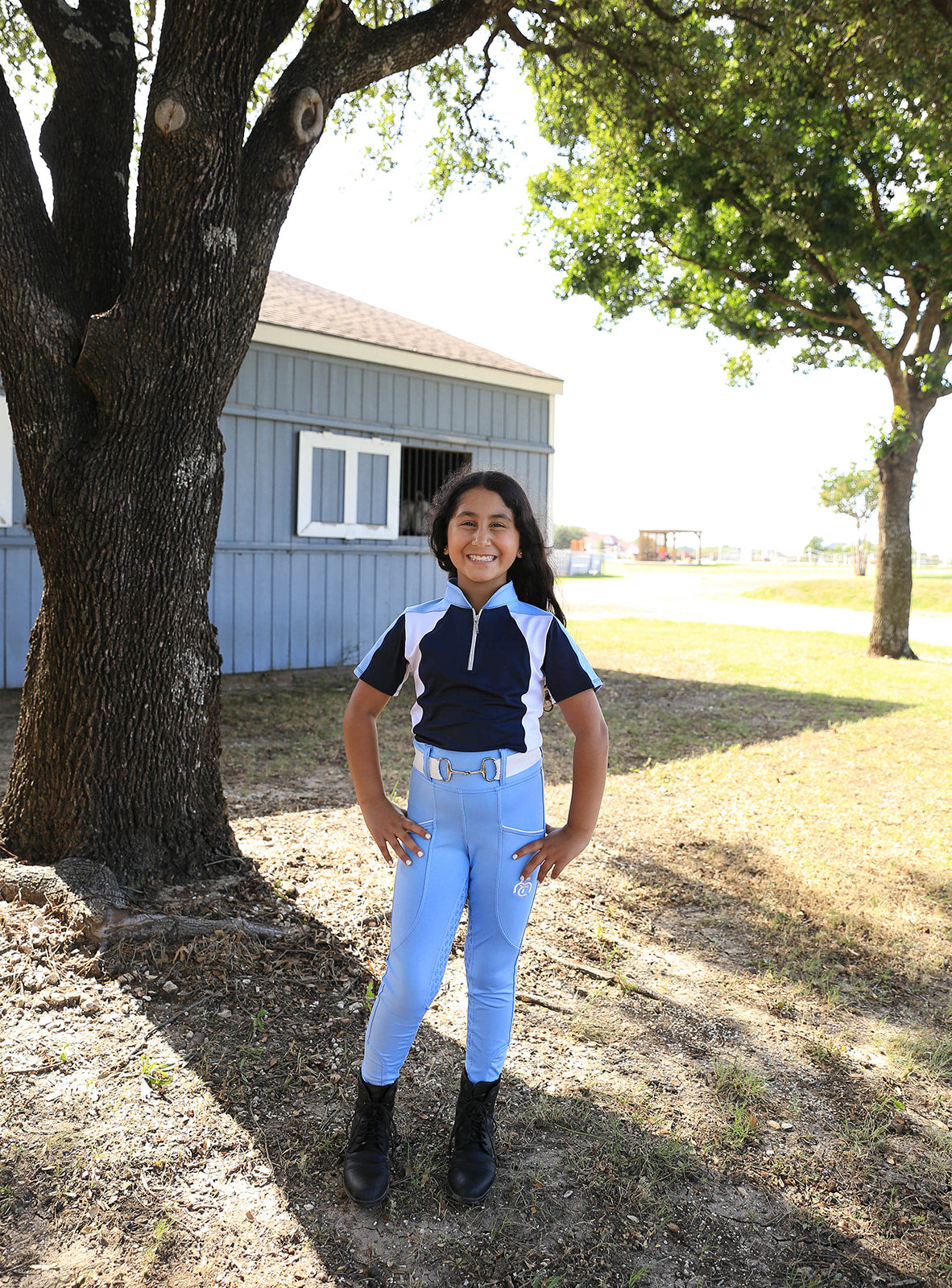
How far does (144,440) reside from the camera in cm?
328

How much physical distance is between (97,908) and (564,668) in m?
1.91

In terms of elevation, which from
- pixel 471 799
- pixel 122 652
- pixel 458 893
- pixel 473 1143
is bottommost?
pixel 473 1143

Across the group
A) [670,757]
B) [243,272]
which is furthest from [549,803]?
[243,272]

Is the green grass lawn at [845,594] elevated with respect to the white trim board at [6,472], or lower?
lower

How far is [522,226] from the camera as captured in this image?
46.5 feet

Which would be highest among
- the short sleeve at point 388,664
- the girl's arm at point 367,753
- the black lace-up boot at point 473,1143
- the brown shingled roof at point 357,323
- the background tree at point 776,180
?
the background tree at point 776,180

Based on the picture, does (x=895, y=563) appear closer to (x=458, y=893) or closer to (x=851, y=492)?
(x=458, y=893)

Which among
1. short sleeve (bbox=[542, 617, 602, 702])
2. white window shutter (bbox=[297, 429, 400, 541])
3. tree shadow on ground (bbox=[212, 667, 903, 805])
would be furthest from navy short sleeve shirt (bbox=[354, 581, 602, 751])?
white window shutter (bbox=[297, 429, 400, 541])

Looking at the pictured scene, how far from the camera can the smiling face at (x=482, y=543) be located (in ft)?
6.64

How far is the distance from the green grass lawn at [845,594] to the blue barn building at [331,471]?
16.0 m

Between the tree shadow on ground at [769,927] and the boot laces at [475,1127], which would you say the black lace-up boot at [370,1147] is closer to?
the boot laces at [475,1127]

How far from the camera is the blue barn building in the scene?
8.87m

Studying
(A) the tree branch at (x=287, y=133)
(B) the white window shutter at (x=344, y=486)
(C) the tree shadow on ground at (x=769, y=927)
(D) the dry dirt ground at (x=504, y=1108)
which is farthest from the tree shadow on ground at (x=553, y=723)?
(A) the tree branch at (x=287, y=133)

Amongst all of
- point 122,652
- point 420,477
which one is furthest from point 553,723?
point 122,652
